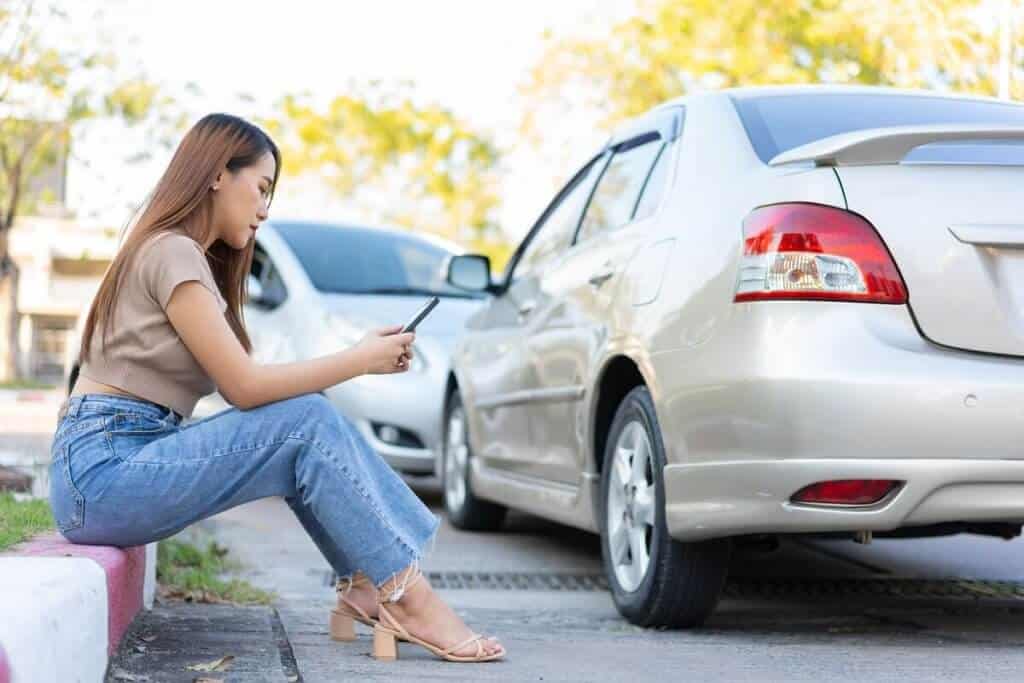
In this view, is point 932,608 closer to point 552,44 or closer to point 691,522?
point 691,522

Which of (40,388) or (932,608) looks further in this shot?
(40,388)

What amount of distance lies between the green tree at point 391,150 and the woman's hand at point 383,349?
131 feet

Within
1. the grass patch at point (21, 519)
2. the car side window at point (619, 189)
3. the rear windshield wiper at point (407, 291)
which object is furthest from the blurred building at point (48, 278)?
the grass patch at point (21, 519)

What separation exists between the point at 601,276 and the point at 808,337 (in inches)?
49.6

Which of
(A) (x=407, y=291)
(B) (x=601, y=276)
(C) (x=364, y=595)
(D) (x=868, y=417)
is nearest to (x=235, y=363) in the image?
(C) (x=364, y=595)

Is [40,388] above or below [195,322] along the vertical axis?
below

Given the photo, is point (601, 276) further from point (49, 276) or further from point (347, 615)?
point (49, 276)

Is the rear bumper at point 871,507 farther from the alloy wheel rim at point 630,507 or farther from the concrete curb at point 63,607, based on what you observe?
the concrete curb at point 63,607

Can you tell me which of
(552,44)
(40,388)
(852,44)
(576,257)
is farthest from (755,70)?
(576,257)

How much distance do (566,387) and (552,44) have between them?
95.2 feet

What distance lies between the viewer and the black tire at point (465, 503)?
712cm

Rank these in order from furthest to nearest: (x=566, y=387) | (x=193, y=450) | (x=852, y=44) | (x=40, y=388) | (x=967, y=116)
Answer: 1. (x=852, y=44)
2. (x=40, y=388)
3. (x=566, y=387)
4. (x=967, y=116)
5. (x=193, y=450)

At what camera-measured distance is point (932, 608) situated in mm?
5008

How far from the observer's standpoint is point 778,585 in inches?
222
